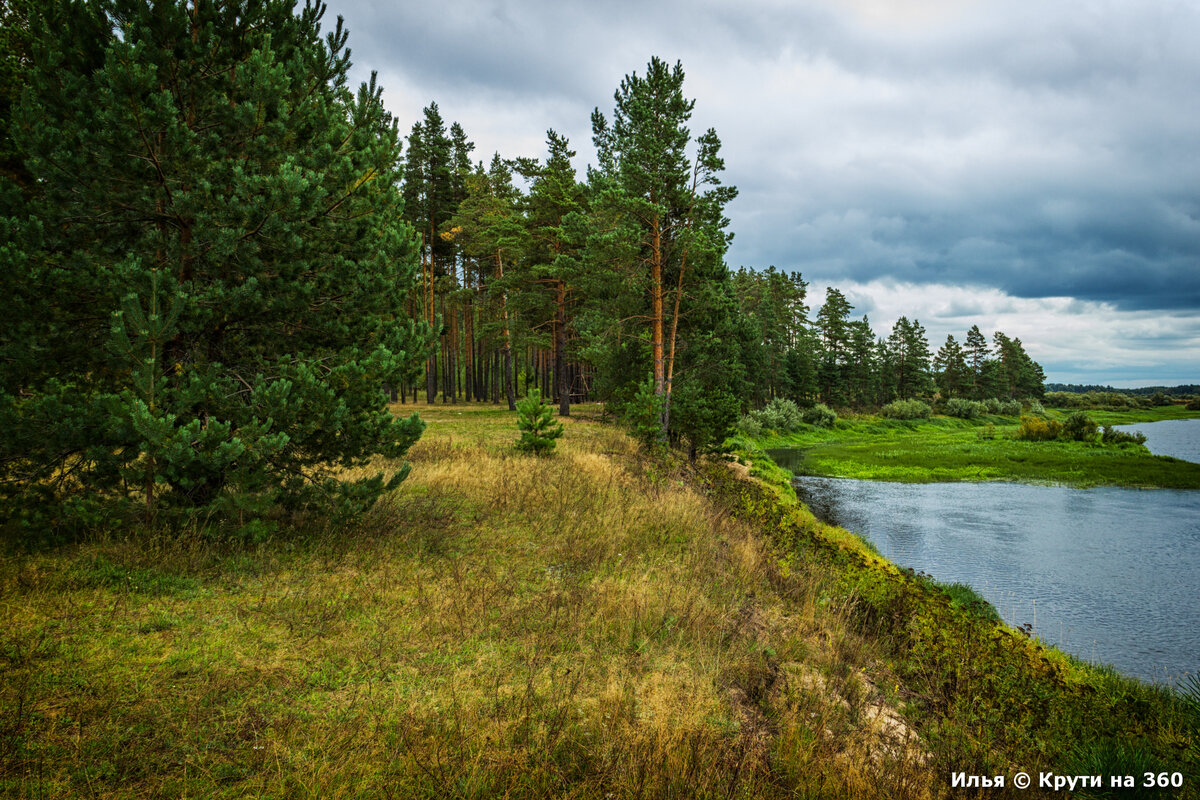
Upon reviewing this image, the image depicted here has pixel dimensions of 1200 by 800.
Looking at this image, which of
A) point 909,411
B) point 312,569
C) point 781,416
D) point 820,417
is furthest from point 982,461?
point 312,569

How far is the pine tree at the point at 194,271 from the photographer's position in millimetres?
5676

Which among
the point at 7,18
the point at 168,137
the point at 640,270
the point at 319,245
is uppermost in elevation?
the point at 7,18

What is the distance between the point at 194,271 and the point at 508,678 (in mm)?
6237

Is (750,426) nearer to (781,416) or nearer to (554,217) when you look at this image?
(781,416)

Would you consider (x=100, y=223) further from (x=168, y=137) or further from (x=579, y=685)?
→ (x=579, y=685)

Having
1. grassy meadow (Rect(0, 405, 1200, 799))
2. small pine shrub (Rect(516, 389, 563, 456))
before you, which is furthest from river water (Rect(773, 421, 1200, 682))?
small pine shrub (Rect(516, 389, 563, 456))

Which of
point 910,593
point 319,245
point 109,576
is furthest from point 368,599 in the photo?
point 910,593

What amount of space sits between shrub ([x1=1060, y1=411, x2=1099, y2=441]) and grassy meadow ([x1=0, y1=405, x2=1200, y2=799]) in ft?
120

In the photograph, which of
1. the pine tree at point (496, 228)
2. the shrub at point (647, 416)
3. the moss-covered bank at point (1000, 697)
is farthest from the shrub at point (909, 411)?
the moss-covered bank at point (1000, 697)

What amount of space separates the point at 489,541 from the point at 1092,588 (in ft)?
40.2

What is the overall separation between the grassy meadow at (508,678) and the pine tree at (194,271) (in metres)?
1.14

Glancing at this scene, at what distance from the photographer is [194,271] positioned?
6684 mm

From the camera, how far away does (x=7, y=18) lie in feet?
30.8

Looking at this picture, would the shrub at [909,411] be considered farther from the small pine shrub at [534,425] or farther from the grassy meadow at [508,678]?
the grassy meadow at [508,678]
